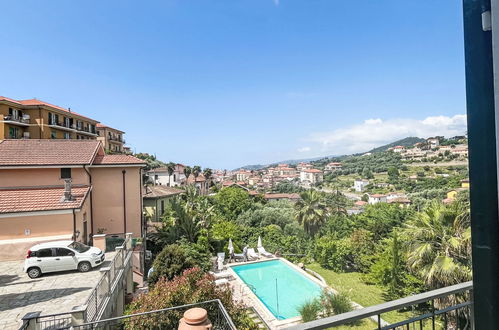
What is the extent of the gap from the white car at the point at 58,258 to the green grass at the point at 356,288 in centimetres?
1145

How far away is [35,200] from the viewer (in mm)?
13008

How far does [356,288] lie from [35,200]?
18.8 meters

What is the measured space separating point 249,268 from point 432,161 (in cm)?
11553

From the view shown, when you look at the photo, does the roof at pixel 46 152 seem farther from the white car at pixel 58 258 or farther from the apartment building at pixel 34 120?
the apartment building at pixel 34 120

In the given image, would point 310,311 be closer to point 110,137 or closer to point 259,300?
point 259,300

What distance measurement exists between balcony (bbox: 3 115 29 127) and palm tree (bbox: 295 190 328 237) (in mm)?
39833

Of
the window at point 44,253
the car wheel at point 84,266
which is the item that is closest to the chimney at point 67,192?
the window at point 44,253

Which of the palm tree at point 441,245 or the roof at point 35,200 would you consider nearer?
the palm tree at point 441,245

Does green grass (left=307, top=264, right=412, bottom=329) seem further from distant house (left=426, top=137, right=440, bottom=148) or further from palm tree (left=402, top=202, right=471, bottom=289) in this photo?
distant house (left=426, top=137, right=440, bottom=148)

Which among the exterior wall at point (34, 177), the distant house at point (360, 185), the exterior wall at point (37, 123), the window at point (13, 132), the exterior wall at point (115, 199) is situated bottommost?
the distant house at point (360, 185)

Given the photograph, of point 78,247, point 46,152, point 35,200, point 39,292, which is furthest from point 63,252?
point 46,152

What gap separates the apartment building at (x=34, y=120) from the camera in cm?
3522

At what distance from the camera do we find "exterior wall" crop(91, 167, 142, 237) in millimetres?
16539

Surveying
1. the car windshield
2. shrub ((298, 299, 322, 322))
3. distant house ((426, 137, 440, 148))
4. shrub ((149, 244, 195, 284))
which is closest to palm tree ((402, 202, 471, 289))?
shrub ((298, 299, 322, 322))
